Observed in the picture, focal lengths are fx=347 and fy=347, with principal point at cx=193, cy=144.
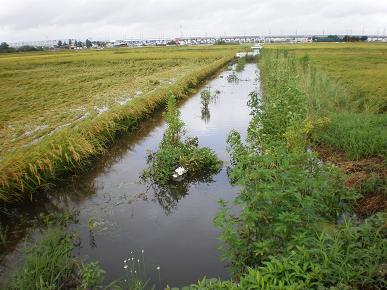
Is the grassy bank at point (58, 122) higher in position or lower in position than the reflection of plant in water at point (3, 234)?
higher

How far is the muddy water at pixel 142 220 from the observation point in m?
5.15

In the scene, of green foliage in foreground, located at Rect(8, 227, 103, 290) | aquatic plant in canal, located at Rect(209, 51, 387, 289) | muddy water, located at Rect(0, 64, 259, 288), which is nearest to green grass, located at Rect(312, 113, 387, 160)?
muddy water, located at Rect(0, 64, 259, 288)

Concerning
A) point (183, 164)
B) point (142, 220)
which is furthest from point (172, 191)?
point (142, 220)

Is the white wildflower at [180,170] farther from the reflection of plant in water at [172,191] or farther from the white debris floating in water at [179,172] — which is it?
the reflection of plant in water at [172,191]

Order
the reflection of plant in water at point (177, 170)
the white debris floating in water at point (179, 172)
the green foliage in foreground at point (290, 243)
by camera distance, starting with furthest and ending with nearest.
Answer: the white debris floating in water at point (179, 172), the reflection of plant in water at point (177, 170), the green foliage in foreground at point (290, 243)

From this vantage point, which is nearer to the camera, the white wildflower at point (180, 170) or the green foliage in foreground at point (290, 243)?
the green foliage in foreground at point (290, 243)

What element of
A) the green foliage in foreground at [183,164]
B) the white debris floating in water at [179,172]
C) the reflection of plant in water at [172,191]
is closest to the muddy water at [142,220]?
the reflection of plant in water at [172,191]

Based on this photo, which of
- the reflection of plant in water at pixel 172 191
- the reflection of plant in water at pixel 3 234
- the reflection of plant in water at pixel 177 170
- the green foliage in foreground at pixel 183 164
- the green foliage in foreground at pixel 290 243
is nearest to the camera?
the green foliage in foreground at pixel 290 243

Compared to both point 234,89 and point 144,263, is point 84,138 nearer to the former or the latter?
point 144,263

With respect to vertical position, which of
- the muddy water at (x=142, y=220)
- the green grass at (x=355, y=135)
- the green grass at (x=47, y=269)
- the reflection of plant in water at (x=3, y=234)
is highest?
the green grass at (x=355, y=135)

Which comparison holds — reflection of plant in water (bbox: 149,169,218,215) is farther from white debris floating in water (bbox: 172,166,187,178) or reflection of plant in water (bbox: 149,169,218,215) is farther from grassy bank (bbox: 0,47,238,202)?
grassy bank (bbox: 0,47,238,202)

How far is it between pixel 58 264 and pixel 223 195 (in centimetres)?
386

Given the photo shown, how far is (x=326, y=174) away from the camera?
629 cm

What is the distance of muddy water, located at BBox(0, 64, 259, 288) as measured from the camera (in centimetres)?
515
